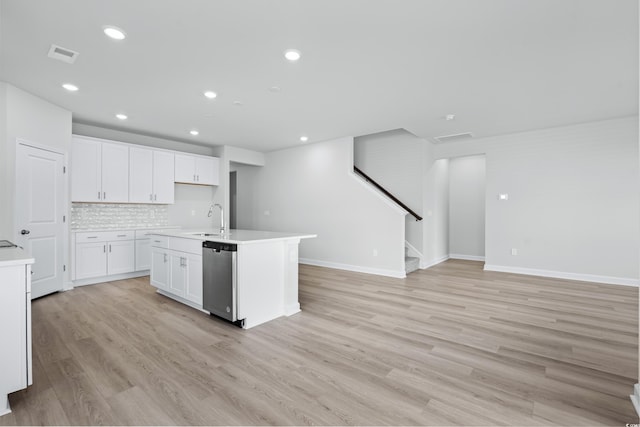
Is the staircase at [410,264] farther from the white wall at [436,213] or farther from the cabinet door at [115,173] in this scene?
the cabinet door at [115,173]

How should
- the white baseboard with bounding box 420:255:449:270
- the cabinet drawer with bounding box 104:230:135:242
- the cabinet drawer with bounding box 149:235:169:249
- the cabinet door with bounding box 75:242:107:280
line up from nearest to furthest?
1. the cabinet drawer with bounding box 149:235:169:249
2. the cabinet door with bounding box 75:242:107:280
3. the cabinet drawer with bounding box 104:230:135:242
4. the white baseboard with bounding box 420:255:449:270

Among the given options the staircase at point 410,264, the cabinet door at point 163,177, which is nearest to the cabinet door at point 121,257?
the cabinet door at point 163,177

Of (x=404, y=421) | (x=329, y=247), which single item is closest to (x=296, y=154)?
(x=329, y=247)

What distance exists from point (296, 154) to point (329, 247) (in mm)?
2261

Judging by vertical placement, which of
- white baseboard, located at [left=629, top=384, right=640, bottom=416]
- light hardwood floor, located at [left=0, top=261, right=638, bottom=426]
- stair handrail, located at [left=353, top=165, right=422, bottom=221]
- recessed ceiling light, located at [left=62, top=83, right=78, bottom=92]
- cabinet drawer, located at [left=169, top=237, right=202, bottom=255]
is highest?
recessed ceiling light, located at [left=62, top=83, right=78, bottom=92]

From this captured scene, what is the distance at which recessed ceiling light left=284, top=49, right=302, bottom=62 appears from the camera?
2.82 m

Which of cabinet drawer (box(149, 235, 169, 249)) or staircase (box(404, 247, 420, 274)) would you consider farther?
staircase (box(404, 247, 420, 274))

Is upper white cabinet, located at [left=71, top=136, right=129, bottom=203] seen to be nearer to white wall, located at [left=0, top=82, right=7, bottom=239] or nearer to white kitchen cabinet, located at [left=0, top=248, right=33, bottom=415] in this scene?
white wall, located at [left=0, top=82, right=7, bottom=239]

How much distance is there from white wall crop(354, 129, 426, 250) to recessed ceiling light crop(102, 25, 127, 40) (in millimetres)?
5158

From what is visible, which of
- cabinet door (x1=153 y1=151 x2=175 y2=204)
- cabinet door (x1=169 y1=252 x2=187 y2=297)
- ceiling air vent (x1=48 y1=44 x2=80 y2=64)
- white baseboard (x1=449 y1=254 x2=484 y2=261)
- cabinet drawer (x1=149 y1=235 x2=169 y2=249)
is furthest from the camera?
white baseboard (x1=449 y1=254 x2=484 y2=261)

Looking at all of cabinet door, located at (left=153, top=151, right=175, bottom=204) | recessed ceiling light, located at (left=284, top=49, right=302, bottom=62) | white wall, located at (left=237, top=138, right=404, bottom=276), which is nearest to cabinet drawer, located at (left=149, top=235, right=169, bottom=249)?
cabinet door, located at (left=153, top=151, right=175, bottom=204)

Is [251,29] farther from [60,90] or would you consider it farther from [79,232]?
[79,232]

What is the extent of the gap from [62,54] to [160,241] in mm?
2324

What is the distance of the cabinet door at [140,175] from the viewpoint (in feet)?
18.0
